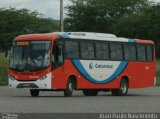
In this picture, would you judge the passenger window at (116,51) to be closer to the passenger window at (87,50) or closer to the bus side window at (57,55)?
the passenger window at (87,50)

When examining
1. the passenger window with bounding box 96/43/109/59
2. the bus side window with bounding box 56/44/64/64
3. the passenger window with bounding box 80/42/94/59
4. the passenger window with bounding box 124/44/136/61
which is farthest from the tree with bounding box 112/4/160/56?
the bus side window with bounding box 56/44/64/64

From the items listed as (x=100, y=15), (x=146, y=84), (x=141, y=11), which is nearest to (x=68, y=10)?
(x=100, y=15)

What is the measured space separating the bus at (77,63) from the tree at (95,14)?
54.3 metres

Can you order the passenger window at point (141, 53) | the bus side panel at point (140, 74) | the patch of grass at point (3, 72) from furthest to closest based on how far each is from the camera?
the patch of grass at point (3, 72), the passenger window at point (141, 53), the bus side panel at point (140, 74)

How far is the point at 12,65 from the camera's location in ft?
104

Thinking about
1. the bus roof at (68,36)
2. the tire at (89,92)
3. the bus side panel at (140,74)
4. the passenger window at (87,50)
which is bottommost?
the tire at (89,92)

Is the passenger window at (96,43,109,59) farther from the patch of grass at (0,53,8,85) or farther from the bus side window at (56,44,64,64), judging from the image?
the patch of grass at (0,53,8,85)

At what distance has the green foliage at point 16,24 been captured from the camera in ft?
270

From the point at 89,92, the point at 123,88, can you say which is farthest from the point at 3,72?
the point at 123,88

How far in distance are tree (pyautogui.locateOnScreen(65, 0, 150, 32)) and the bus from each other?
54332 mm

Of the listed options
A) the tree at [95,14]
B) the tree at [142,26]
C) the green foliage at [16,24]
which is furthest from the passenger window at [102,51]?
the tree at [95,14]

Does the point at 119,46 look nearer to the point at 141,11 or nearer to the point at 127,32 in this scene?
the point at 127,32

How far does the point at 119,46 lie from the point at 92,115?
64.9ft

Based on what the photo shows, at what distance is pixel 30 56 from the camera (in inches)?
1231
